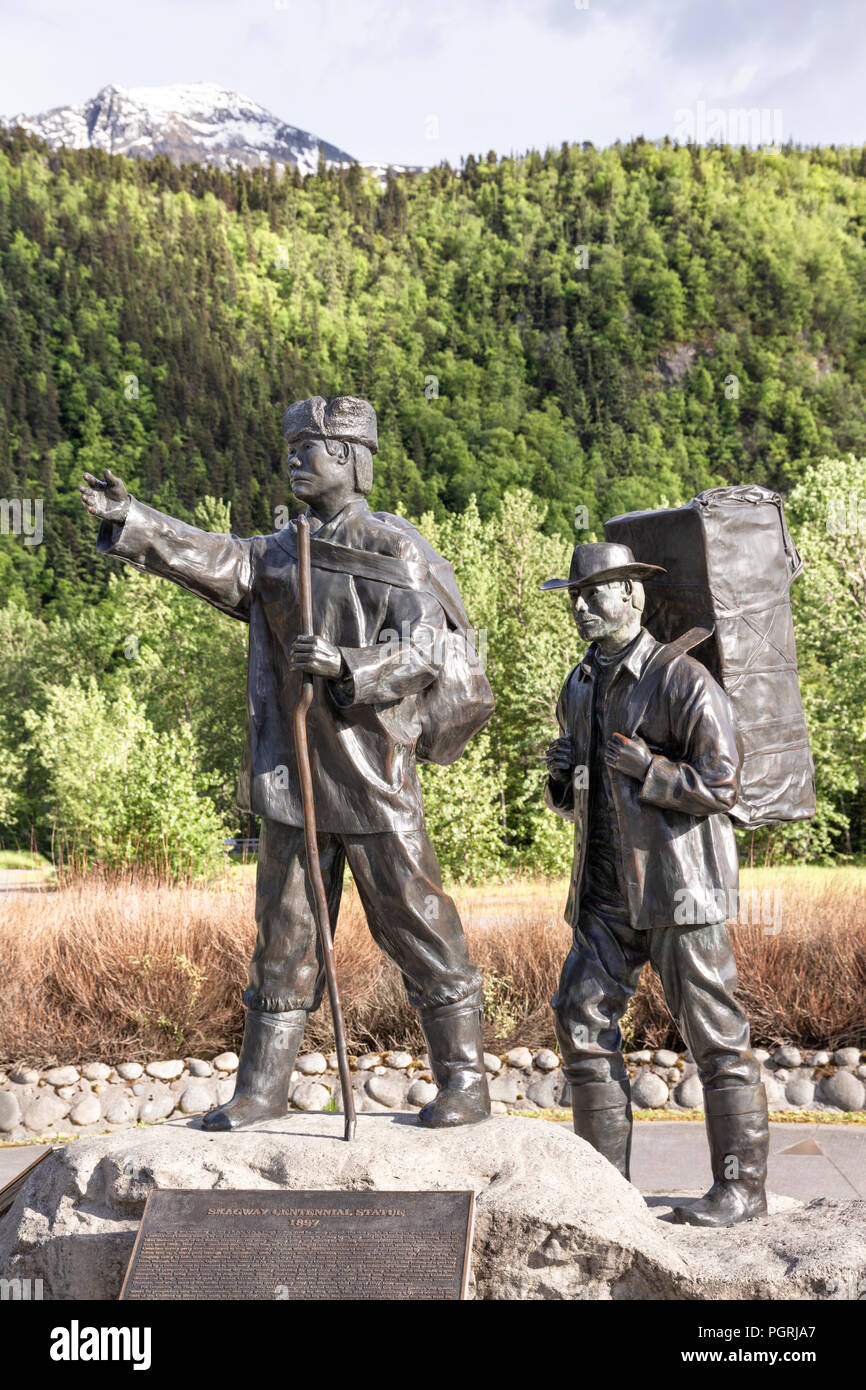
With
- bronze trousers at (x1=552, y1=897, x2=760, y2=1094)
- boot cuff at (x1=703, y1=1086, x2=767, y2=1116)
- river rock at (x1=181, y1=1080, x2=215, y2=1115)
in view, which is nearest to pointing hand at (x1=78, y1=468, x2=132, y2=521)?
bronze trousers at (x1=552, y1=897, x2=760, y2=1094)

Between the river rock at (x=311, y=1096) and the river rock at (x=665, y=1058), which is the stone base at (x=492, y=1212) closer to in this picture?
the river rock at (x=311, y=1096)

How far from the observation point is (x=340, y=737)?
3.84 metres

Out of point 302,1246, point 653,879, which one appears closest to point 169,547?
point 653,879

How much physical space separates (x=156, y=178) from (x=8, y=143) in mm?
8034

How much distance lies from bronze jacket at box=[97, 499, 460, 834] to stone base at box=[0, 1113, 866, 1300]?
0.92 m

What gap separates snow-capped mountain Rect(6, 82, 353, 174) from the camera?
115500 millimetres

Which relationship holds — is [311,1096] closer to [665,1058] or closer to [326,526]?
[665,1058]

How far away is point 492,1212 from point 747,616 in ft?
6.55

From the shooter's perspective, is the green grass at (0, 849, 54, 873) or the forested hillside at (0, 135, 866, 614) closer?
the green grass at (0, 849, 54, 873)

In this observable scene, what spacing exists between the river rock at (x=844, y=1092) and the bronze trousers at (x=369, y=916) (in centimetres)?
338

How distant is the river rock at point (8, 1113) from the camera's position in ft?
21.2

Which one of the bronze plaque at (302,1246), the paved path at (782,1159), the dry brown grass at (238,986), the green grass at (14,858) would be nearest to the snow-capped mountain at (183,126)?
the green grass at (14,858)

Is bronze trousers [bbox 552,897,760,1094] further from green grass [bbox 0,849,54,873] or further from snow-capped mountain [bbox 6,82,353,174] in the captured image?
snow-capped mountain [bbox 6,82,353,174]

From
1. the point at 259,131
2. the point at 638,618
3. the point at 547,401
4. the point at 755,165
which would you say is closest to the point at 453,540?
the point at 638,618
